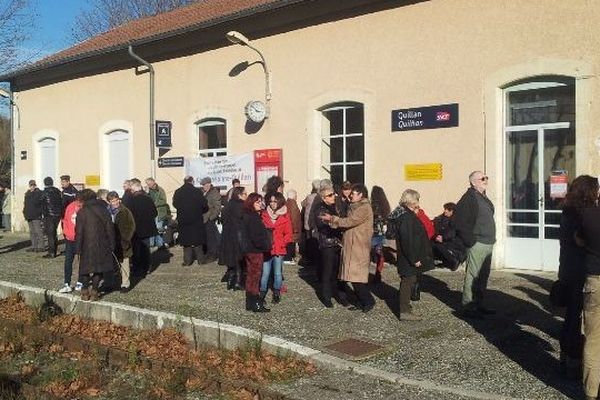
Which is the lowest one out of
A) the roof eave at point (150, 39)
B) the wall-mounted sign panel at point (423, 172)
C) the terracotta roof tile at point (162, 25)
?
the wall-mounted sign panel at point (423, 172)

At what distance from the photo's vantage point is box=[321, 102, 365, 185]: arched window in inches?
517

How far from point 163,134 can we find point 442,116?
314 inches

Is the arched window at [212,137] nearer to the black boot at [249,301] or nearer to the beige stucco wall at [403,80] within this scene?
the beige stucco wall at [403,80]

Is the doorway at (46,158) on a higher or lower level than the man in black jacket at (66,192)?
higher

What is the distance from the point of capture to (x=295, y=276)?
11.2 m

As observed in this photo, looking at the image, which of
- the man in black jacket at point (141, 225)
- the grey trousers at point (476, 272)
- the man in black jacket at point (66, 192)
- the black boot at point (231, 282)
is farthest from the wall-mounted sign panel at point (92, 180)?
the grey trousers at point (476, 272)

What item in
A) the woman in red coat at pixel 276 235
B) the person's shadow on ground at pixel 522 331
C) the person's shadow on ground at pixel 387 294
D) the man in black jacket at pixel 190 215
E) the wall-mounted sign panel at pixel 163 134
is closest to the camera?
the person's shadow on ground at pixel 522 331

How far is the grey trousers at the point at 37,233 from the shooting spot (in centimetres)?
1518

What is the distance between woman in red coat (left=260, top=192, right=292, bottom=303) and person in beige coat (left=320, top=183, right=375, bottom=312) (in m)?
0.85

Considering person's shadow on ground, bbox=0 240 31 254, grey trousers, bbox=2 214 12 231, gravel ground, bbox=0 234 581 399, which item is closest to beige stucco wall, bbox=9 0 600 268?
gravel ground, bbox=0 234 581 399

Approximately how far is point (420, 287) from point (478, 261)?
6.80 feet

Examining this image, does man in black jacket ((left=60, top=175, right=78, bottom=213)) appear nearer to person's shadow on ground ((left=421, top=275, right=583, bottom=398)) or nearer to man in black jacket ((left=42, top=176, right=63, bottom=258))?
man in black jacket ((left=42, top=176, right=63, bottom=258))

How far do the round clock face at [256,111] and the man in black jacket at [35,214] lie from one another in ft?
16.3

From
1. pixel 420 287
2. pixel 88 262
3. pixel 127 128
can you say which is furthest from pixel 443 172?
pixel 127 128
